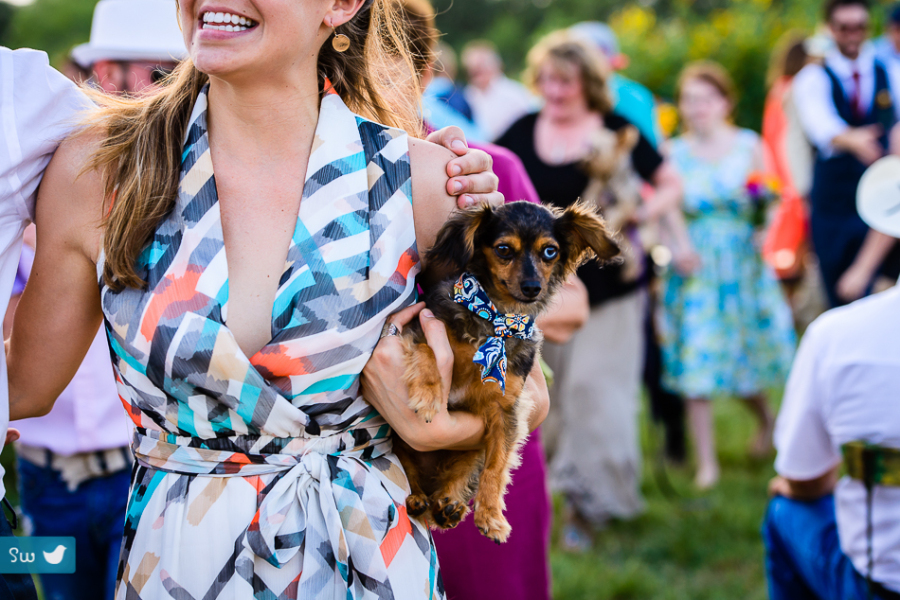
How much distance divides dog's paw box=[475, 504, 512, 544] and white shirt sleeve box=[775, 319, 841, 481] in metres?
1.34

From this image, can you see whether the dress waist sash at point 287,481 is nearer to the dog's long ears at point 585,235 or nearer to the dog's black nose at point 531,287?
the dog's black nose at point 531,287

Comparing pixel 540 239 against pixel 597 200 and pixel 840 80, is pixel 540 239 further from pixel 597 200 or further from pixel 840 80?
pixel 840 80

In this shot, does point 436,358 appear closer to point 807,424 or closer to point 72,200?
point 72,200

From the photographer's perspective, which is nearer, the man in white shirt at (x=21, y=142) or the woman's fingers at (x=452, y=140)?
the man in white shirt at (x=21, y=142)

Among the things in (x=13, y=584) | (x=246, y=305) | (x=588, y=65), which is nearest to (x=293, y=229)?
(x=246, y=305)

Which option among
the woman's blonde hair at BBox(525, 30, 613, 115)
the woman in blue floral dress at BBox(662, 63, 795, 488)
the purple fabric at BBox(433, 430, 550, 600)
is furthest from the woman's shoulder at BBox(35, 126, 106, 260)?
the woman in blue floral dress at BBox(662, 63, 795, 488)

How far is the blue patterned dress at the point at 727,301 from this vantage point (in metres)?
6.11

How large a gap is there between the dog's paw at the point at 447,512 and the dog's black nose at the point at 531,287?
55 centimetres

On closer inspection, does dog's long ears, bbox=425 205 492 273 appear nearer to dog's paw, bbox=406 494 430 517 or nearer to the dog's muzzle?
the dog's muzzle

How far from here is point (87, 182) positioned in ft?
5.67

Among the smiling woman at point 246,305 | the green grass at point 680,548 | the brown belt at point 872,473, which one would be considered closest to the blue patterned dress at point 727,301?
the green grass at point 680,548

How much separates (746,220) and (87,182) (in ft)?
17.9

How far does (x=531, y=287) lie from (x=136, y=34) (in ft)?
7.64

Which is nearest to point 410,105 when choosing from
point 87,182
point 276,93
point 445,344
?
point 276,93
